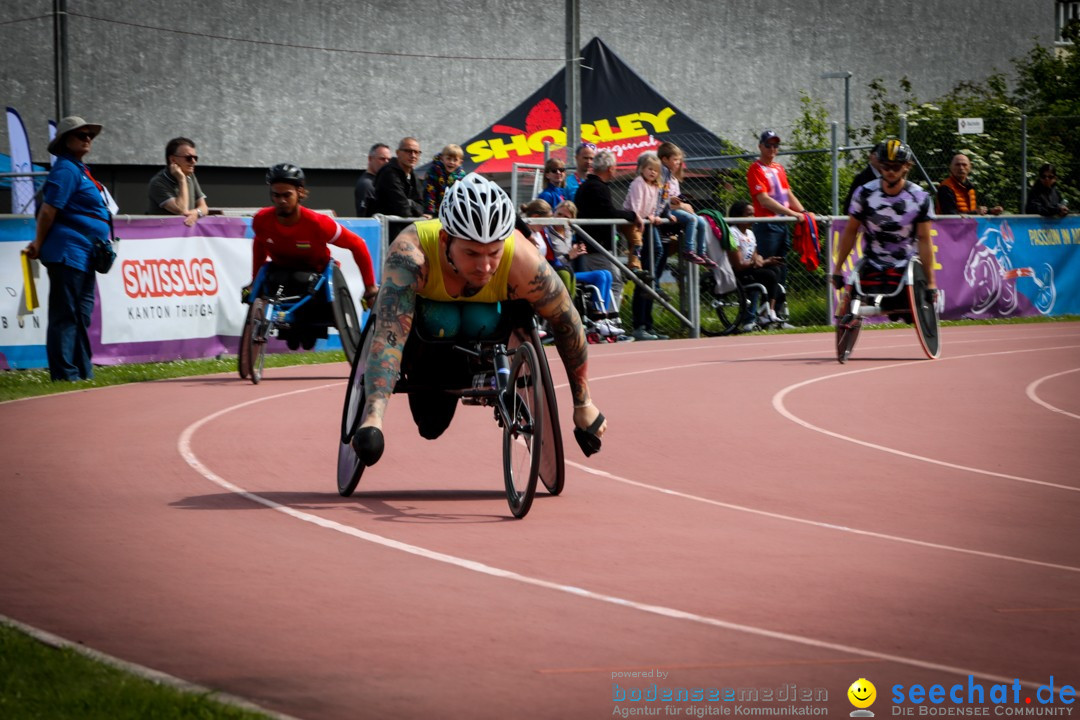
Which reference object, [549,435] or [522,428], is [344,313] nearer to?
[549,435]

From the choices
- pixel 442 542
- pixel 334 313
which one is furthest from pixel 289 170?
pixel 442 542

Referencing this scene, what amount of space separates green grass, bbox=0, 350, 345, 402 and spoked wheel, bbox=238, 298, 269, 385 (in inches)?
43.7

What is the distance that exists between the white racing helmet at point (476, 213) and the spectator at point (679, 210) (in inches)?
489

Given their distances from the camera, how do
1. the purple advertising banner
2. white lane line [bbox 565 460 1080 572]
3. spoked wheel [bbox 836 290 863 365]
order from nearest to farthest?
white lane line [bbox 565 460 1080 572] → spoked wheel [bbox 836 290 863 365] → the purple advertising banner

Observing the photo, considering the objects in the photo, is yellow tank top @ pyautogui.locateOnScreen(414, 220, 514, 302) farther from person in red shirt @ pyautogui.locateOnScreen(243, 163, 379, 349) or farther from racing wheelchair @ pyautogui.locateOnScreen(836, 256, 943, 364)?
racing wheelchair @ pyautogui.locateOnScreen(836, 256, 943, 364)

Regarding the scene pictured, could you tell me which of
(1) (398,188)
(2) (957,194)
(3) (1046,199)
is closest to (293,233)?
(1) (398,188)

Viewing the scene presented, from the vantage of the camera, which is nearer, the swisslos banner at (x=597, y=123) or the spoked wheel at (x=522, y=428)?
the spoked wheel at (x=522, y=428)

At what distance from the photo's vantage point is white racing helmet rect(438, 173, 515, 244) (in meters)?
8.30

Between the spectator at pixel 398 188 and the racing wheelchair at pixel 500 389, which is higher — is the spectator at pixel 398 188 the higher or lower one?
the higher one

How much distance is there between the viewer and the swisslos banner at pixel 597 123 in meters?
26.4

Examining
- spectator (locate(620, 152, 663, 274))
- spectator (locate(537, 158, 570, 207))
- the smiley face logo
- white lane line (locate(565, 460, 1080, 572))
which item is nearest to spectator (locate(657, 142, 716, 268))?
spectator (locate(620, 152, 663, 274))

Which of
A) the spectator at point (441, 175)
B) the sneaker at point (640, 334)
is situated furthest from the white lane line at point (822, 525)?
the sneaker at point (640, 334)

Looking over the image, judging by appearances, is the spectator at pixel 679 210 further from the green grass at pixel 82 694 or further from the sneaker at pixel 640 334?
the green grass at pixel 82 694

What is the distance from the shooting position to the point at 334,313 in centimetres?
1536
